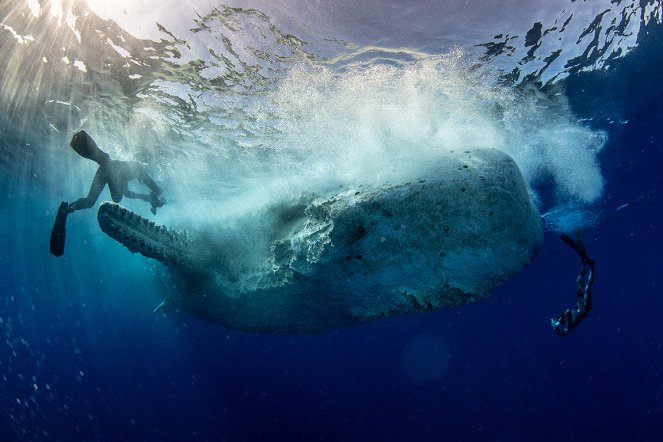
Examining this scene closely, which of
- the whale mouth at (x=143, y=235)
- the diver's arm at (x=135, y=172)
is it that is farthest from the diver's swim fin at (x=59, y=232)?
the diver's arm at (x=135, y=172)

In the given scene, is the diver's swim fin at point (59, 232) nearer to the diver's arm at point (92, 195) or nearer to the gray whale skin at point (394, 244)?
the diver's arm at point (92, 195)

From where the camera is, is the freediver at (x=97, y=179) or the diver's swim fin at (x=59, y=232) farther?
the freediver at (x=97, y=179)

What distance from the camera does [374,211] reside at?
15.6ft

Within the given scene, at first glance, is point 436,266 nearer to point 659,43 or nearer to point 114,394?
point 659,43

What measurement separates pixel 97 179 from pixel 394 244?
9224 millimetres

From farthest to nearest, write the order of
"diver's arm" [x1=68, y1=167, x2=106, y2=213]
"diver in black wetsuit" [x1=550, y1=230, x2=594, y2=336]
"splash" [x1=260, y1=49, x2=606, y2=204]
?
1. "splash" [x1=260, y1=49, x2=606, y2=204]
2. "diver's arm" [x1=68, y1=167, x2=106, y2=213]
3. "diver in black wetsuit" [x1=550, y1=230, x2=594, y2=336]

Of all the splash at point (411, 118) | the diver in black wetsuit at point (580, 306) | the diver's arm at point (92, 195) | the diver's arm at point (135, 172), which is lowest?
the diver in black wetsuit at point (580, 306)

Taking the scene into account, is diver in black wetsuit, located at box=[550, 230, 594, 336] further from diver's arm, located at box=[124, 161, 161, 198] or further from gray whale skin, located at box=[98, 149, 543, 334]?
diver's arm, located at box=[124, 161, 161, 198]

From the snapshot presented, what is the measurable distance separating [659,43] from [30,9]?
1592cm

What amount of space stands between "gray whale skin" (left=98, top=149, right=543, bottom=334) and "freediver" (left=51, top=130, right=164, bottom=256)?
2.16 m

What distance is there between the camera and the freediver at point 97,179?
24.0 feet

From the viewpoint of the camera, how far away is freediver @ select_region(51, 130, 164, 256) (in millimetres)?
7309

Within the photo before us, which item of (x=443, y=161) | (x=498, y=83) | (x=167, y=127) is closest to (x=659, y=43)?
(x=498, y=83)

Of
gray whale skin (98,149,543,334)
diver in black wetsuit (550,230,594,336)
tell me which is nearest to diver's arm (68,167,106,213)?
gray whale skin (98,149,543,334)
